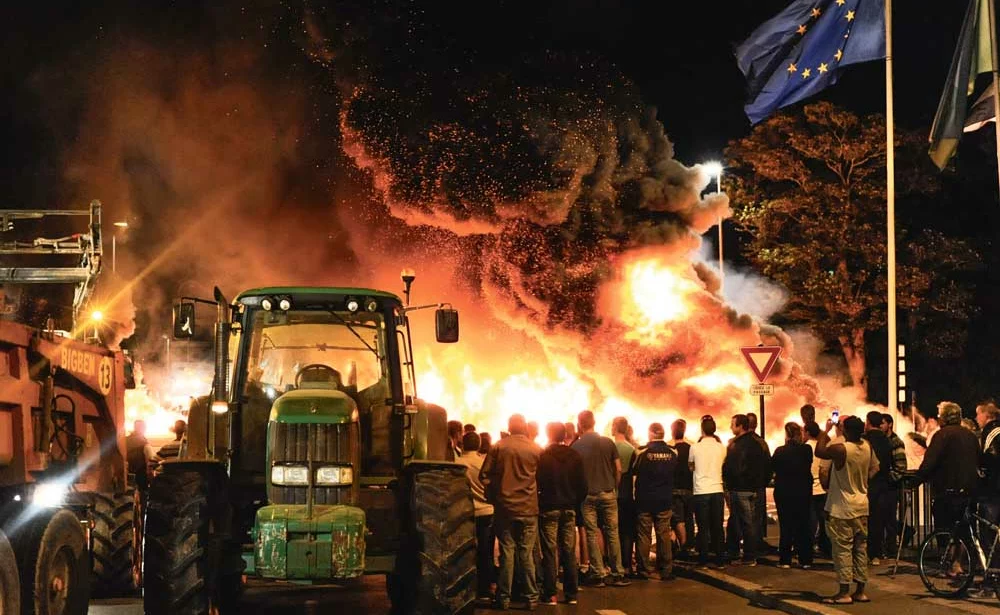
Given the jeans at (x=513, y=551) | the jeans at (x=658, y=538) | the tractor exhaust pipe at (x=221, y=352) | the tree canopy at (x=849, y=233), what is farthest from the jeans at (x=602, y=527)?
the tree canopy at (x=849, y=233)

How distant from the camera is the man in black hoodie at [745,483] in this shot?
1673 cm

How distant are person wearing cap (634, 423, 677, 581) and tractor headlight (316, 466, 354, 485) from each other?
252 inches

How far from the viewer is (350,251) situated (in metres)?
37.5

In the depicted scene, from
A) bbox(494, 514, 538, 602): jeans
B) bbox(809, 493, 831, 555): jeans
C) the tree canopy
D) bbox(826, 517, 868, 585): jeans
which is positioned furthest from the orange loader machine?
the tree canopy

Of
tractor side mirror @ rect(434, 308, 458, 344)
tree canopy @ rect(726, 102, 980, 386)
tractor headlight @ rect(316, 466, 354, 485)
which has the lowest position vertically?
tractor headlight @ rect(316, 466, 354, 485)

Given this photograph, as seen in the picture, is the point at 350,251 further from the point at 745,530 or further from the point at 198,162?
the point at 745,530

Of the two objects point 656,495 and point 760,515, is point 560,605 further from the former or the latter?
point 760,515

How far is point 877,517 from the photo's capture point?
16453 mm

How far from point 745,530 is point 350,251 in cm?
2235

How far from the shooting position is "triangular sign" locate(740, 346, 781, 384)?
18.7m

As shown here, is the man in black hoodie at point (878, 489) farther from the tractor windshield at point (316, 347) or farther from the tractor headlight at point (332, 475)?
the tractor headlight at point (332, 475)

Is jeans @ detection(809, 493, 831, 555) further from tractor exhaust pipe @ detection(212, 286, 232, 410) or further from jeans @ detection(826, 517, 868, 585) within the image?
tractor exhaust pipe @ detection(212, 286, 232, 410)

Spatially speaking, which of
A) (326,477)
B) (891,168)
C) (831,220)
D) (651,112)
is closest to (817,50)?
(891,168)

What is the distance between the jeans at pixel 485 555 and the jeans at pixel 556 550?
621mm
